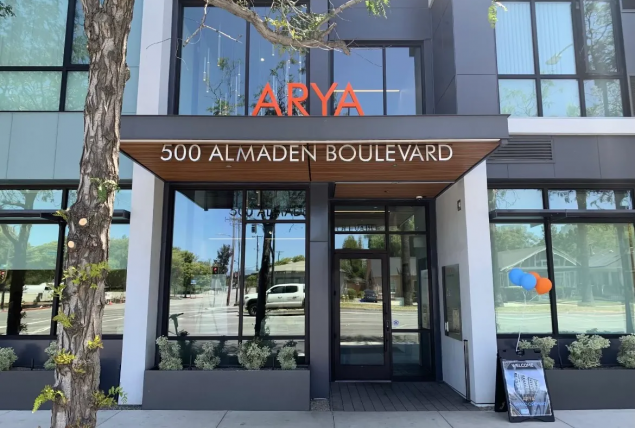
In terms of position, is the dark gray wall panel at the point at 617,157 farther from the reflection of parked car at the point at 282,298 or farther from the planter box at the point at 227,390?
the planter box at the point at 227,390

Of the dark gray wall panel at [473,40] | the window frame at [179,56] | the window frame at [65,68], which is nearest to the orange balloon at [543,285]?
the dark gray wall panel at [473,40]

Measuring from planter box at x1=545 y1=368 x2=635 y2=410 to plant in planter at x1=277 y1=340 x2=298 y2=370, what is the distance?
387 centimetres

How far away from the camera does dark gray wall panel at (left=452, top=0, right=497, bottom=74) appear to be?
7.40 meters

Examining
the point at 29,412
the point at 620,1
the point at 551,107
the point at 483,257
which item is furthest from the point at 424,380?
the point at 620,1

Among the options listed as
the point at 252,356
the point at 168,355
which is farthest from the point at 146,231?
the point at 252,356

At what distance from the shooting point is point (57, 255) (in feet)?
25.0

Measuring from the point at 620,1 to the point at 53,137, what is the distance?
10.4 m

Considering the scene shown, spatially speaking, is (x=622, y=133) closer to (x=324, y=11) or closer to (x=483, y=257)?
(x=483, y=257)

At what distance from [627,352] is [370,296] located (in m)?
4.25

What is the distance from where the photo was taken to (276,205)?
7.96 metres

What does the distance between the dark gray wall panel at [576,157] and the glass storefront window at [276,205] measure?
175 inches

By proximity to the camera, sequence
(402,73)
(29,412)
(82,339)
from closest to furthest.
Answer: (82,339) < (29,412) < (402,73)

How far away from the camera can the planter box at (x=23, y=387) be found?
6.59m

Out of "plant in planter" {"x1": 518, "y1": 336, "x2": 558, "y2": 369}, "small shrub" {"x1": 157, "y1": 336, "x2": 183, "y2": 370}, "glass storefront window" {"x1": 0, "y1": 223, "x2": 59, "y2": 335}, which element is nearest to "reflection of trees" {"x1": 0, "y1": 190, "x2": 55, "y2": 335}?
"glass storefront window" {"x1": 0, "y1": 223, "x2": 59, "y2": 335}
